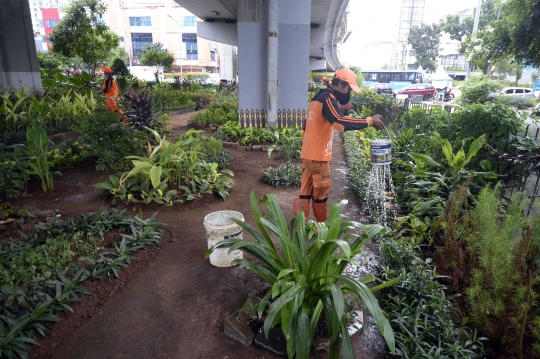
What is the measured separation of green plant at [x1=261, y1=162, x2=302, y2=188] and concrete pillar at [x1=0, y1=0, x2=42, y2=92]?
8.94m

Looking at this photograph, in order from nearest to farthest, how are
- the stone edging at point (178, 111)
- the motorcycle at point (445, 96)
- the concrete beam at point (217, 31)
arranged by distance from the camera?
the stone edging at point (178, 111) → the concrete beam at point (217, 31) → the motorcycle at point (445, 96)

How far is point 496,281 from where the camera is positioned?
2.49m

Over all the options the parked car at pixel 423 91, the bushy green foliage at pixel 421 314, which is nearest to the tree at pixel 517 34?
the bushy green foliage at pixel 421 314

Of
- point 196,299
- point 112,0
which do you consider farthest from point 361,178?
point 112,0

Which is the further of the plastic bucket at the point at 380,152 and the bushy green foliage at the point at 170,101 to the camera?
the bushy green foliage at the point at 170,101

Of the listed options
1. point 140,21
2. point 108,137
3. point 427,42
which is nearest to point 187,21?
point 140,21

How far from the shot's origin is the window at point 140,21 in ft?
189

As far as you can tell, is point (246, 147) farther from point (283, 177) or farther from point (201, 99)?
point (201, 99)

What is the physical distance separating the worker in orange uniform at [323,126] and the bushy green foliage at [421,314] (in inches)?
42.4

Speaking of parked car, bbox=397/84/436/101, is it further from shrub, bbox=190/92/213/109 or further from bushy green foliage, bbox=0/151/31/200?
bushy green foliage, bbox=0/151/31/200

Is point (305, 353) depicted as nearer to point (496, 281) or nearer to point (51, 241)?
point (496, 281)

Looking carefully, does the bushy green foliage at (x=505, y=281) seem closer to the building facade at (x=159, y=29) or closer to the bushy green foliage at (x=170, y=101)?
the bushy green foliage at (x=170, y=101)

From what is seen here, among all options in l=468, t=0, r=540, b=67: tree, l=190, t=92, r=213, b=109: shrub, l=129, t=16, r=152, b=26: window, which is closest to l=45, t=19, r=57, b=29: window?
l=129, t=16, r=152, b=26: window

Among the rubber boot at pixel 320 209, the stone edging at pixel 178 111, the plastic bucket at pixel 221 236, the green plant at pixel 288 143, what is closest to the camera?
the plastic bucket at pixel 221 236
